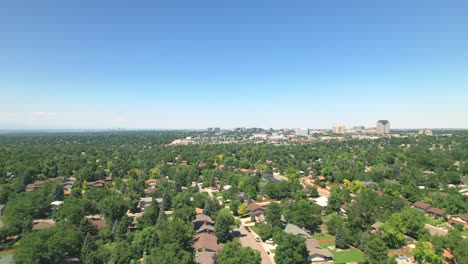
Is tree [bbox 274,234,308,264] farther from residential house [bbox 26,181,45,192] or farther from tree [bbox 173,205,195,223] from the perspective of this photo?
residential house [bbox 26,181,45,192]

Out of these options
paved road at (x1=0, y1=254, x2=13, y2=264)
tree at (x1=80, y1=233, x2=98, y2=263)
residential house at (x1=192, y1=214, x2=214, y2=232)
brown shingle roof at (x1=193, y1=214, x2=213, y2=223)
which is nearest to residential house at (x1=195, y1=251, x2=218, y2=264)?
residential house at (x1=192, y1=214, x2=214, y2=232)

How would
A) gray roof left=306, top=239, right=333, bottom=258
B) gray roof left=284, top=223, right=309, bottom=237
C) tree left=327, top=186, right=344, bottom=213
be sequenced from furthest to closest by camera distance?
tree left=327, top=186, right=344, bottom=213 → gray roof left=284, top=223, right=309, bottom=237 → gray roof left=306, top=239, right=333, bottom=258

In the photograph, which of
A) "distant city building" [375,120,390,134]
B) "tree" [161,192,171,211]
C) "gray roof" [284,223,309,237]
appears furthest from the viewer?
"distant city building" [375,120,390,134]

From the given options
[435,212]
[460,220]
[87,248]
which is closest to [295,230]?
[87,248]

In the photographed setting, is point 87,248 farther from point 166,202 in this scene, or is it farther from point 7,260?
point 166,202

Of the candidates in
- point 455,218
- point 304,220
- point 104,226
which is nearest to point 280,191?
point 304,220

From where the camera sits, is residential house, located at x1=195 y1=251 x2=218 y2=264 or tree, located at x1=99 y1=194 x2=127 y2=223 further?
tree, located at x1=99 y1=194 x2=127 y2=223

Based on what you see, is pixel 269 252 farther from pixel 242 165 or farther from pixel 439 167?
pixel 439 167
